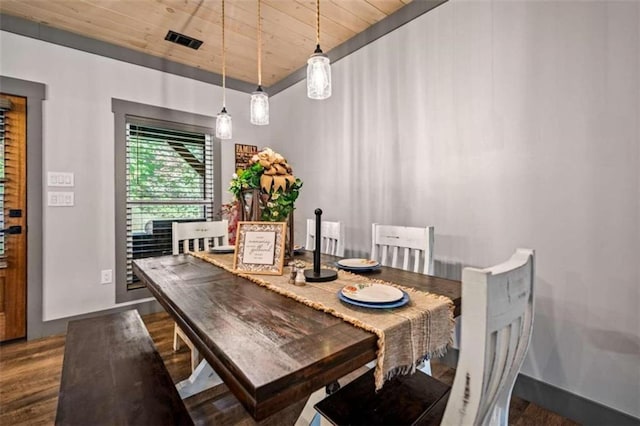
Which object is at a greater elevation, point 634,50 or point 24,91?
point 24,91

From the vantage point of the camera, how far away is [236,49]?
293cm

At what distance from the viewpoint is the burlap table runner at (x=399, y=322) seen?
2.75 ft

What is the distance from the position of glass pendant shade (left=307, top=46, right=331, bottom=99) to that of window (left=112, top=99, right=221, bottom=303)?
A: 2189 millimetres

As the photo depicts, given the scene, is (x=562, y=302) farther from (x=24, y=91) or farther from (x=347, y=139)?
(x=24, y=91)

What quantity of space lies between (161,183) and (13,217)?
3.71 ft

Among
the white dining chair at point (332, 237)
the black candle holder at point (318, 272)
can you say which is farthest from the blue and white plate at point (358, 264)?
the white dining chair at point (332, 237)

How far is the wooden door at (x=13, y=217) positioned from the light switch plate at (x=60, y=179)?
0.15m

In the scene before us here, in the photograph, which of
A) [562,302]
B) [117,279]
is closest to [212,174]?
[117,279]

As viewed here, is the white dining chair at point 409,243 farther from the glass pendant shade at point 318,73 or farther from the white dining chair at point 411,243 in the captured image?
the glass pendant shade at point 318,73

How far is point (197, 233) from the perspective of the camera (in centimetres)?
235

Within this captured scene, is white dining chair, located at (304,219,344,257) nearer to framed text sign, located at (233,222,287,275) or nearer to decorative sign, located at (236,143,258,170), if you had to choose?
framed text sign, located at (233,222,287,275)

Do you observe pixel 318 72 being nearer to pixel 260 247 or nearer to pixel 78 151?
pixel 260 247

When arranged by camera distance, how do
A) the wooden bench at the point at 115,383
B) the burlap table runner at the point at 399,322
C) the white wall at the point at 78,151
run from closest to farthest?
1. the burlap table runner at the point at 399,322
2. the wooden bench at the point at 115,383
3. the white wall at the point at 78,151

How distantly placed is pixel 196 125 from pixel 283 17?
1.51 meters
